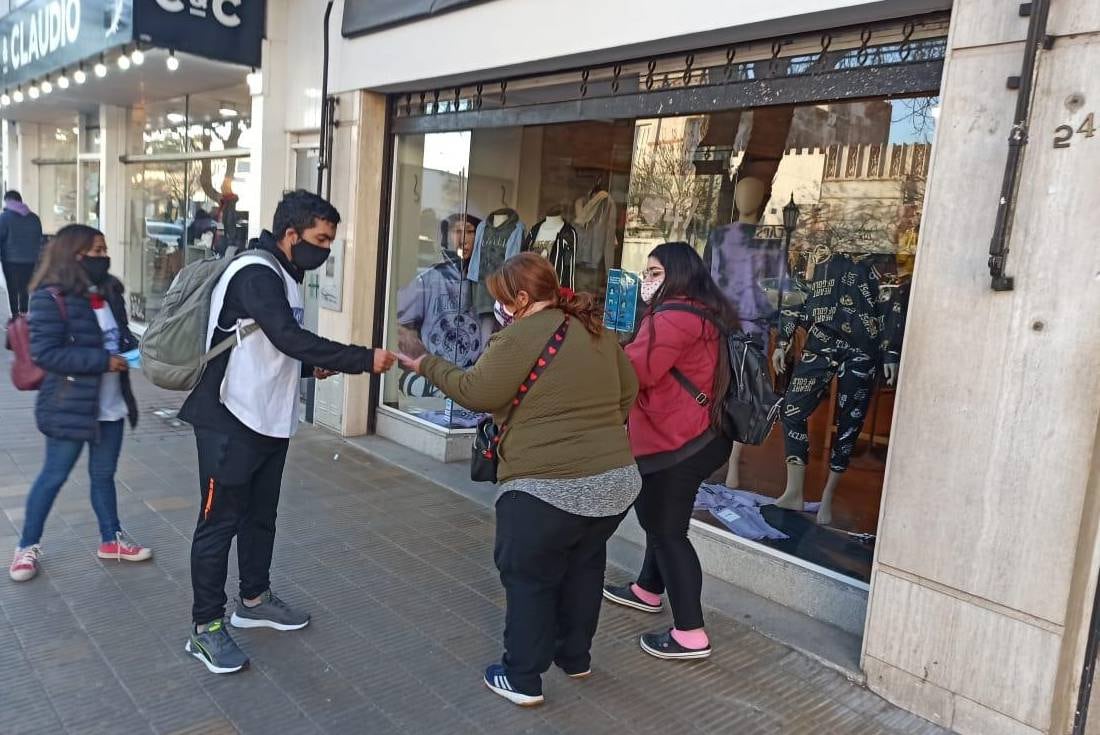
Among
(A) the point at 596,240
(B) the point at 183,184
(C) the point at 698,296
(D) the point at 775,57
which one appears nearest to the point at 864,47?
(D) the point at 775,57

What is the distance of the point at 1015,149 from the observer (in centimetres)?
275

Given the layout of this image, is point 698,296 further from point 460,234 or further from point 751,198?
point 460,234

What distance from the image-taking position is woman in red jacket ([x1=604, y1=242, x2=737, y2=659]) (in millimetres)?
3322

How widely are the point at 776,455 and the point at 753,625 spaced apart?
1758 mm

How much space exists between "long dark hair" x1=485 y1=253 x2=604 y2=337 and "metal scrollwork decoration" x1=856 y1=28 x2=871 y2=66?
182 cm

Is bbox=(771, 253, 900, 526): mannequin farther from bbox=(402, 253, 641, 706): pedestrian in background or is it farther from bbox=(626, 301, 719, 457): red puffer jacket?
bbox=(402, 253, 641, 706): pedestrian in background

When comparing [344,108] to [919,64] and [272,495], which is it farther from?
[919,64]

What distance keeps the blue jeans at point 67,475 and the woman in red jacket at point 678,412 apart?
2512 millimetres

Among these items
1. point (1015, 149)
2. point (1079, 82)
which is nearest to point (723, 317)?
point (1015, 149)

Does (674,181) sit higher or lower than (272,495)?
higher

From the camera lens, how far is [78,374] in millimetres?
3631

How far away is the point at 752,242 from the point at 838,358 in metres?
1.06

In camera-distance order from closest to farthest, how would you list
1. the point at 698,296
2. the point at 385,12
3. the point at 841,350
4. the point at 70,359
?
the point at 698,296
the point at 70,359
the point at 841,350
the point at 385,12

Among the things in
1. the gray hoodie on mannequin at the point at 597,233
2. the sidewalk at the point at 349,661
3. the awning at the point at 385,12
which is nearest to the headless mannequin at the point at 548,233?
the gray hoodie on mannequin at the point at 597,233
